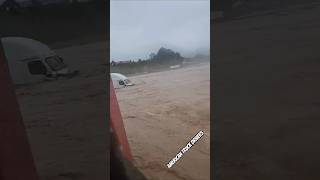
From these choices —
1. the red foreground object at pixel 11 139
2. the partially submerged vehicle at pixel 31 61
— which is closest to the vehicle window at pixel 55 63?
the partially submerged vehicle at pixel 31 61

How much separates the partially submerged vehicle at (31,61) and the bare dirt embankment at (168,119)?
0.29 metres

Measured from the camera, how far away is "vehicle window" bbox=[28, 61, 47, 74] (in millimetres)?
2035

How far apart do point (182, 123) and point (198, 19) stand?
17.1 inches

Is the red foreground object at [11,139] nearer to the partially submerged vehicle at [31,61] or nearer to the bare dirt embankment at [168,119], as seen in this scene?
the partially submerged vehicle at [31,61]

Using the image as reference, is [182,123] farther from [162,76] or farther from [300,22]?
[300,22]

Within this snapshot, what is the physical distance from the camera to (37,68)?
2037 millimetres

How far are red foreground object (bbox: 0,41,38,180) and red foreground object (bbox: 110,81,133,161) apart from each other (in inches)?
15.1

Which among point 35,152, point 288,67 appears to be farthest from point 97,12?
point 288,67

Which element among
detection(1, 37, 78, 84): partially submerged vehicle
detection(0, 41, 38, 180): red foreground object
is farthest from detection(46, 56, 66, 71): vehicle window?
detection(0, 41, 38, 180): red foreground object

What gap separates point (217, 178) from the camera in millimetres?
1961

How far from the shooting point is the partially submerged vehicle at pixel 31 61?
2029mm

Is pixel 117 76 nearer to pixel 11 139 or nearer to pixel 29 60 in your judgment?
pixel 29 60

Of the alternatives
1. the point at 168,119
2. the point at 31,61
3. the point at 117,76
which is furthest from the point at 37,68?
the point at 168,119

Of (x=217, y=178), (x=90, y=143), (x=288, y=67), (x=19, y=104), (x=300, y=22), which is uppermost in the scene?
(x=300, y=22)
